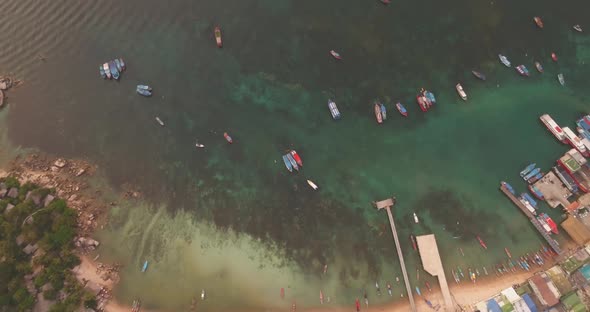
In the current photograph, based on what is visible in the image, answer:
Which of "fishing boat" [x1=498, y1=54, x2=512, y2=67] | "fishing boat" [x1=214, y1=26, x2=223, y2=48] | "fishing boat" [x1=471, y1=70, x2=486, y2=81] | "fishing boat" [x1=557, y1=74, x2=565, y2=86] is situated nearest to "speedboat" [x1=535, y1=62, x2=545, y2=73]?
"fishing boat" [x1=557, y1=74, x2=565, y2=86]

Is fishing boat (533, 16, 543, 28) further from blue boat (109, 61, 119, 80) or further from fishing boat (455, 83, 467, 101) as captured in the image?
blue boat (109, 61, 119, 80)

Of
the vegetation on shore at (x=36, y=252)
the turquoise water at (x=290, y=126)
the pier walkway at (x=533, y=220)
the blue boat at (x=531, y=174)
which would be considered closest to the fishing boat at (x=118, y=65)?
the turquoise water at (x=290, y=126)

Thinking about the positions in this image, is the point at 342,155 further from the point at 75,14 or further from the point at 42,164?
the point at 75,14

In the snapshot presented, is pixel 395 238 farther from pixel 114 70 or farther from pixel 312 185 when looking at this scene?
pixel 114 70

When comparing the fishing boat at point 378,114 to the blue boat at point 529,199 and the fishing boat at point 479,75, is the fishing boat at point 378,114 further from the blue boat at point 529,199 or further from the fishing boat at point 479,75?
the blue boat at point 529,199

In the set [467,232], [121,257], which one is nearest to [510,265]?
[467,232]

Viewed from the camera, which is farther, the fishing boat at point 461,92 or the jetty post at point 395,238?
the fishing boat at point 461,92

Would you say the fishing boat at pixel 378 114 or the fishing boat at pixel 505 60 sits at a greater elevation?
the fishing boat at pixel 378 114
